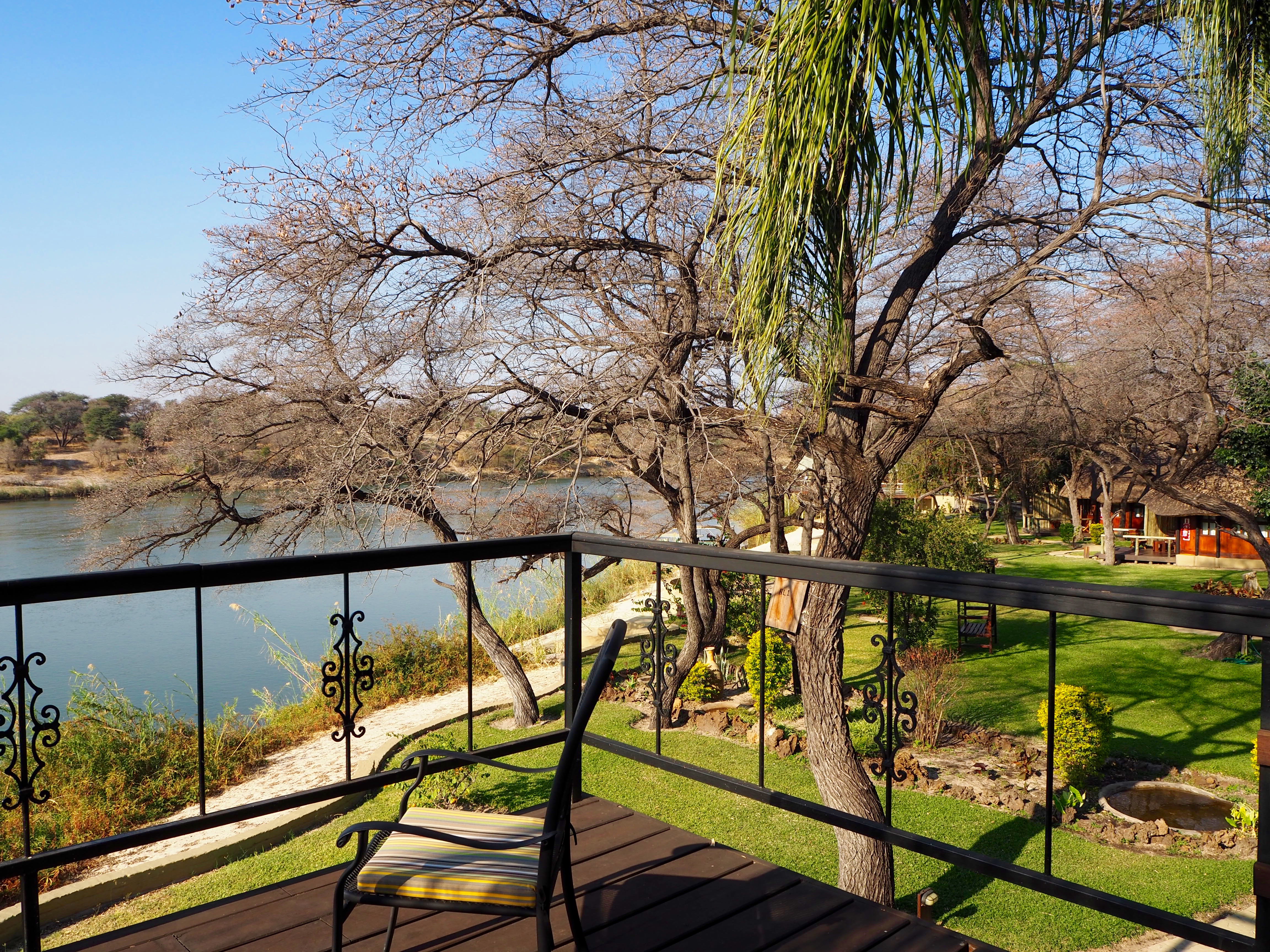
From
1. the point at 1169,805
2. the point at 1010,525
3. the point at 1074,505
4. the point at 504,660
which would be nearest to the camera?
the point at 1169,805

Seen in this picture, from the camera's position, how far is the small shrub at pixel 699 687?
39.4ft

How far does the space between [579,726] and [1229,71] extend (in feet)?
13.8

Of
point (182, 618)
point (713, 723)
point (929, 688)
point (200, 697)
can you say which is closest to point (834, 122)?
point (200, 697)

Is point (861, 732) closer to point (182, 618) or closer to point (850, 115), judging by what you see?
point (850, 115)

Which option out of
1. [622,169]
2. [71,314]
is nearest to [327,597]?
[71,314]

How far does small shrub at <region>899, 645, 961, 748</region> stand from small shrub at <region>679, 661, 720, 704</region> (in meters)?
2.69

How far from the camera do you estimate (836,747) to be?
20.7 ft

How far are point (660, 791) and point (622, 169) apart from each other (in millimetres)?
6885

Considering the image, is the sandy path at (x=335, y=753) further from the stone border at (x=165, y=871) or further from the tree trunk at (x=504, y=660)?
the tree trunk at (x=504, y=660)

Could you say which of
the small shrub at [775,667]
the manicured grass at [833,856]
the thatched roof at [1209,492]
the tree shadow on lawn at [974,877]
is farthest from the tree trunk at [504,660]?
the thatched roof at [1209,492]

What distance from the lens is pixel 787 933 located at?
7.11 ft

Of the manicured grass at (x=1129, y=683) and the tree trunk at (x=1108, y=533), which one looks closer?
the manicured grass at (x=1129, y=683)

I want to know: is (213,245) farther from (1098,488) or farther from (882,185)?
(1098,488)

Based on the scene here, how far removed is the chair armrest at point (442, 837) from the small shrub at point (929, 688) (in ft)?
30.9
